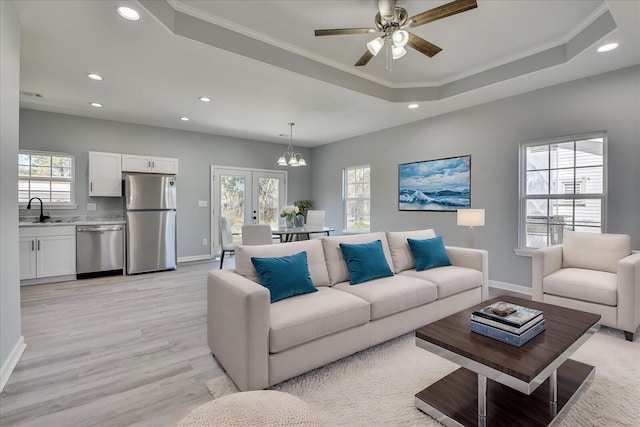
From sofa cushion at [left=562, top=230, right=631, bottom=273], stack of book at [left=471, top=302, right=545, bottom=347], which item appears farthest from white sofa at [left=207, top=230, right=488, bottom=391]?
sofa cushion at [left=562, top=230, right=631, bottom=273]

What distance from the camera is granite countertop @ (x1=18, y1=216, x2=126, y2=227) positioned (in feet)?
14.3

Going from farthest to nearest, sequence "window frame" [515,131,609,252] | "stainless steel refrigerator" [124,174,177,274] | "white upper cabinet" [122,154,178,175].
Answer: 1. "white upper cabinet" [122,154,178,175]
2. "stainless steel refrigerator" [124,174,177,274]
3. "window frame" [515,131,609,252]

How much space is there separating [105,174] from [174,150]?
127cm

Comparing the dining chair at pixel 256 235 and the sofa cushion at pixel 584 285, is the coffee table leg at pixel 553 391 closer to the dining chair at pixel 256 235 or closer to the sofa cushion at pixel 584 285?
the sofa cushion at pixel 584 285

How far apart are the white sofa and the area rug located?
11cm

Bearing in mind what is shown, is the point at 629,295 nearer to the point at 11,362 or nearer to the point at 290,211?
the point at 290,211

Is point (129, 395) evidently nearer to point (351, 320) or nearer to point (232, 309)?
point (232, 309)

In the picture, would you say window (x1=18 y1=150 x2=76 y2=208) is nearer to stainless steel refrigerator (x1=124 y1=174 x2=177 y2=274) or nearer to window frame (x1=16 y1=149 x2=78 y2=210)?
window frame (x1=16 y1=149 x2=78 y2=210)

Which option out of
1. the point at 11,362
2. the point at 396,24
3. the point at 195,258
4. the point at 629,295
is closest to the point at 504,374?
the point at 629,295

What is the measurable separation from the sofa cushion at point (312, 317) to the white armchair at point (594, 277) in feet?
6.73

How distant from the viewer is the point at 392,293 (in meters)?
2.44

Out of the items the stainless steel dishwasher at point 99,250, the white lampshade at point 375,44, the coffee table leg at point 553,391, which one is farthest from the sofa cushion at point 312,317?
the stainless steel dishwasher at point 99,250

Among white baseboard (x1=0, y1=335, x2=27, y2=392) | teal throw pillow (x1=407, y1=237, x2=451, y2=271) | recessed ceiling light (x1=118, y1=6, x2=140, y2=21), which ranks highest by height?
recessed ceiling light (x1=118, y1=6, x2=140, y2=21)

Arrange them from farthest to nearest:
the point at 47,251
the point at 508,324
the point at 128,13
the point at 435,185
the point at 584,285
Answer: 1. the point at 435,185
2. the point at 47,251
3. the point at 584,285
4. the point at 128,13
5. the point at 508,324
